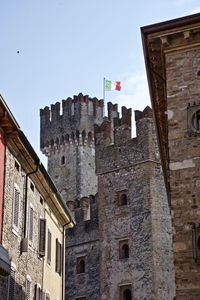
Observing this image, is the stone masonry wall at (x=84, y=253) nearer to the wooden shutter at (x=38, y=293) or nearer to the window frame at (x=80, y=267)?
the window frame at (x=80, y=267)

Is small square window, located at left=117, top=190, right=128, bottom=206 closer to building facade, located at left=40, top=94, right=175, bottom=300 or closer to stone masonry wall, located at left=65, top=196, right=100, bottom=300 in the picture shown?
building facade, located at left=40, top=94, right=175, bottom=300

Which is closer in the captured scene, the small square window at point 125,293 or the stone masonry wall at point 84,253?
the small square window at point 125,293

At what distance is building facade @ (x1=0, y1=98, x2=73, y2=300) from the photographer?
17641 mm

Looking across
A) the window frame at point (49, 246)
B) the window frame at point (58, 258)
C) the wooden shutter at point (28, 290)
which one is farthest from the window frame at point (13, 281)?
the window frame at point (58, 258)

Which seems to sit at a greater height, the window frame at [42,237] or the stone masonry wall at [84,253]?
the stone masonry wall at [84,253]

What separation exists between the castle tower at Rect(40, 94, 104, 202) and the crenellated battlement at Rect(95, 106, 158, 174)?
10.7m

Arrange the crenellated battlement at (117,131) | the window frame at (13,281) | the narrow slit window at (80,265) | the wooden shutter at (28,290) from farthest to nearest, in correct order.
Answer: the narrow slit window at (80,265), the crenellated battlement at (117,131), the wooden shutter at (28,290), the window frame at (13,281)

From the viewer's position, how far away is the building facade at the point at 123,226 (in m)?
37.5

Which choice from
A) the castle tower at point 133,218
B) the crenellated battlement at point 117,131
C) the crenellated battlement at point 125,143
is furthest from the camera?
the crenellated battlement at point 117,131

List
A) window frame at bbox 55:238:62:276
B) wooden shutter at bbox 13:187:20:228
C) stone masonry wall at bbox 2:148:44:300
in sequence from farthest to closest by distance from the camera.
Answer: window frame at bbox 55:238:62:276 → wooden shutter at bbox 13:187:20:228 → stone masonry wall at bbox 2:148:44:300

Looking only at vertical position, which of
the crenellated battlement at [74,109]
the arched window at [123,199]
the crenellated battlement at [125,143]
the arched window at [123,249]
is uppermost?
the crenellated battlement at [74,109]

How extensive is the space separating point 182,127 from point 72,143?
41335 millimetres

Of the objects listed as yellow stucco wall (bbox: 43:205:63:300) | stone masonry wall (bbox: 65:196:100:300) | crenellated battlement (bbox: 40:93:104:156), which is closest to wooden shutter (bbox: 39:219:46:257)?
yellow stucco wall (bbox: 43:205:63:300)

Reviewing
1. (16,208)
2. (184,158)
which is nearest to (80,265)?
(16,208)
